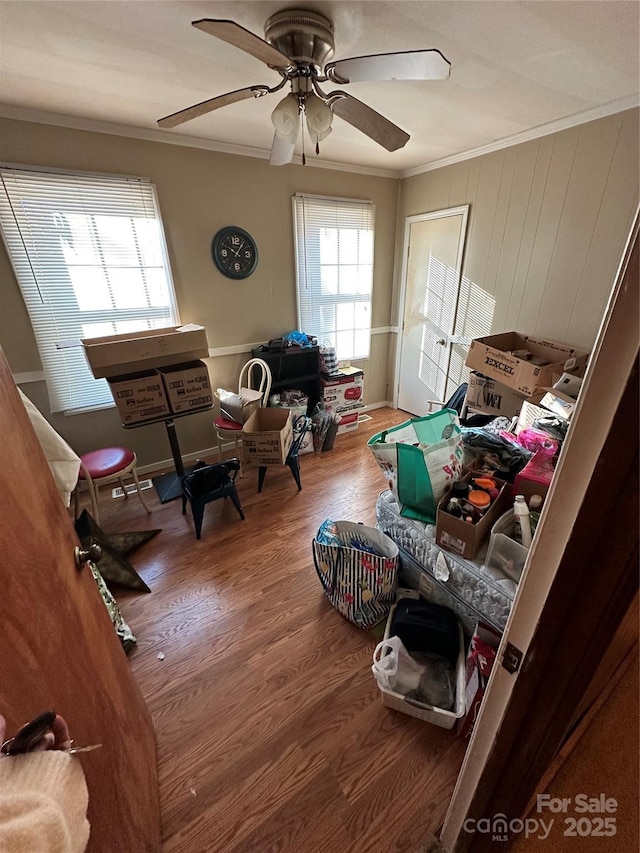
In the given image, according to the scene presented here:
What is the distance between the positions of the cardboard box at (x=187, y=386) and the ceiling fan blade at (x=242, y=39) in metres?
1.72

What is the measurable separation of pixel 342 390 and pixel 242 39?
2585 mm

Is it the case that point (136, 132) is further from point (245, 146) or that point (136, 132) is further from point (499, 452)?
point (499, 452)

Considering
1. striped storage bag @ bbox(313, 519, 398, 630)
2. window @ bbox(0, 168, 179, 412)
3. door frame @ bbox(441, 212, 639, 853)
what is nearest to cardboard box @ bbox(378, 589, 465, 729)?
striped storage bag @ bbox(313, 519, 398, 630)

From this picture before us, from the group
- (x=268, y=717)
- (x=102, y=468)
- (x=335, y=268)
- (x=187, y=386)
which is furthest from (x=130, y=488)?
(x=335, y=268)

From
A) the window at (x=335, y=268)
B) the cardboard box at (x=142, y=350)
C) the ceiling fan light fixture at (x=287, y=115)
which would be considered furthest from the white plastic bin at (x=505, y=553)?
the window at (x=335, y=268)

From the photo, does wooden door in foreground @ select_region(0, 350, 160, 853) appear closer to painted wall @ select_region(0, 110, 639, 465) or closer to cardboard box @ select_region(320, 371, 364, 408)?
painted wall @ select_region(0, 110, 639, 465)

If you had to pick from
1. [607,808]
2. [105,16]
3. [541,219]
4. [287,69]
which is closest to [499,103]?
[541,219]

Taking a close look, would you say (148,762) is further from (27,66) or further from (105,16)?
(27,66)

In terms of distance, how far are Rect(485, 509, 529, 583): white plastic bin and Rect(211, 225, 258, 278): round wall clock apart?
2725 millimetres

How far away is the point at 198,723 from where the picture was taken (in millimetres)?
1319

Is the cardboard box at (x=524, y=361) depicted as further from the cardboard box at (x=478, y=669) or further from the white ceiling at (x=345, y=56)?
the cardboard box at (x=478, y=669)

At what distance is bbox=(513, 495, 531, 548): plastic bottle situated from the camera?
125 centimetres

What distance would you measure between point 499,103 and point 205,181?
6.68ft

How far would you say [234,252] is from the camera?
9.46 feet
